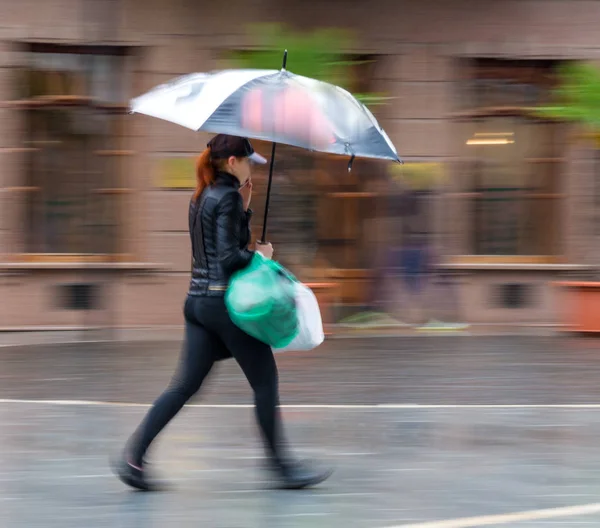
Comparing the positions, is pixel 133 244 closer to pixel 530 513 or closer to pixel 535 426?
pixel 535 426

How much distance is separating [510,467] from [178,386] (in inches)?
70.9

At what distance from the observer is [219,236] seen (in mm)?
5438

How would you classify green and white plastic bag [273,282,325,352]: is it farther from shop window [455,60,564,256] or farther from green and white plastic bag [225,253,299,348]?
shop window [455,60,564,256]

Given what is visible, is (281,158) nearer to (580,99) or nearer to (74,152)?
(74,152)

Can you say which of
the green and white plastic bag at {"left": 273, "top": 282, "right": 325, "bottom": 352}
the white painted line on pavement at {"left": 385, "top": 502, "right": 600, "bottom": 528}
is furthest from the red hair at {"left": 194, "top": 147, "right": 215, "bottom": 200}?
the white painted line on pavement at {"left": 385, "top": 502, "right": 600, "bottom": 528}

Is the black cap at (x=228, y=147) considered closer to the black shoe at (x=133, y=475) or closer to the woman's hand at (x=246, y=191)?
the woman's hand at (x=246, y=191)

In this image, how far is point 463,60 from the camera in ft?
44.8

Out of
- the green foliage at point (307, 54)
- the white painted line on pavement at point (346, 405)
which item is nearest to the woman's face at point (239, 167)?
the white painted line on pavement at point (346, 405)

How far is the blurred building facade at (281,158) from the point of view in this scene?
1329 cm

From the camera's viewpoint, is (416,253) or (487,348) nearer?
(487,348)

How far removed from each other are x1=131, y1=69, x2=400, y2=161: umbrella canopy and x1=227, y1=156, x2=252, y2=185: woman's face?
7.8 inches

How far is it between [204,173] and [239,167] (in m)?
0.17

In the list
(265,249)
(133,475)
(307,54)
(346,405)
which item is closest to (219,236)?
(265,249)

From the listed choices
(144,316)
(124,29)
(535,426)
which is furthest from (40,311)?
(535,426)
